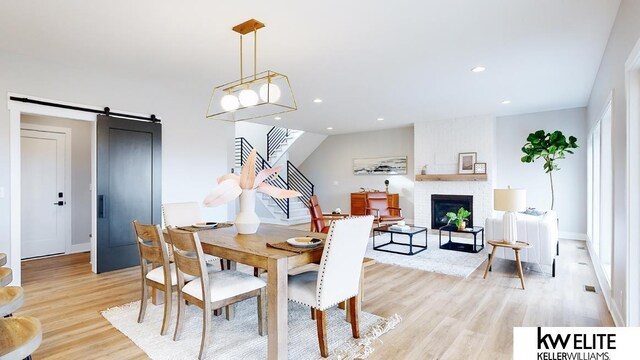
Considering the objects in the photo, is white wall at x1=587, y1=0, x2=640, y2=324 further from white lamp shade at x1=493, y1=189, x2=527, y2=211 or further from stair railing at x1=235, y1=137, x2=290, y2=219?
stair railing at x1=235, y1=137, x2=290, y2=219

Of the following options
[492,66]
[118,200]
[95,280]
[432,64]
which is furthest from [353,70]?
[95,280]

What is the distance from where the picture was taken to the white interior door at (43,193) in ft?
16.7

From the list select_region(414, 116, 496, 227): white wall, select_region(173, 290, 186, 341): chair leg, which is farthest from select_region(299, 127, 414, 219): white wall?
select_region(173, 290, 186, 341): chair leg

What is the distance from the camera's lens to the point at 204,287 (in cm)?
224

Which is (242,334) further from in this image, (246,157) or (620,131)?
(246,157)

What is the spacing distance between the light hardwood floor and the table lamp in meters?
0.56

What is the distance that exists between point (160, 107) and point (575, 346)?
5.31 m

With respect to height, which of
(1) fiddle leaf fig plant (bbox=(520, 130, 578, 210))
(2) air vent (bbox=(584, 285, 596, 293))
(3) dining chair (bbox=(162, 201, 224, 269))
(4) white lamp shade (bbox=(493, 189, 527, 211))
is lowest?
(2) air vent (bbox=(584, 285, 596, 293))

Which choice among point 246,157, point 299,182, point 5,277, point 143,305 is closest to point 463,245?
point 143,305

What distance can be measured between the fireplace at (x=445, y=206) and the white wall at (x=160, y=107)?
4987 millimetres

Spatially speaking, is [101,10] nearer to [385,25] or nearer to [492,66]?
[385,25]

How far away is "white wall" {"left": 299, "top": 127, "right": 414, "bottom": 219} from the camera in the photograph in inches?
353

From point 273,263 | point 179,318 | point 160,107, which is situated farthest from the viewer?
point 160,107

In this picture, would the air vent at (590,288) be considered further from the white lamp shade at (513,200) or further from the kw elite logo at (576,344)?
the kw elite logo at (576,344)
